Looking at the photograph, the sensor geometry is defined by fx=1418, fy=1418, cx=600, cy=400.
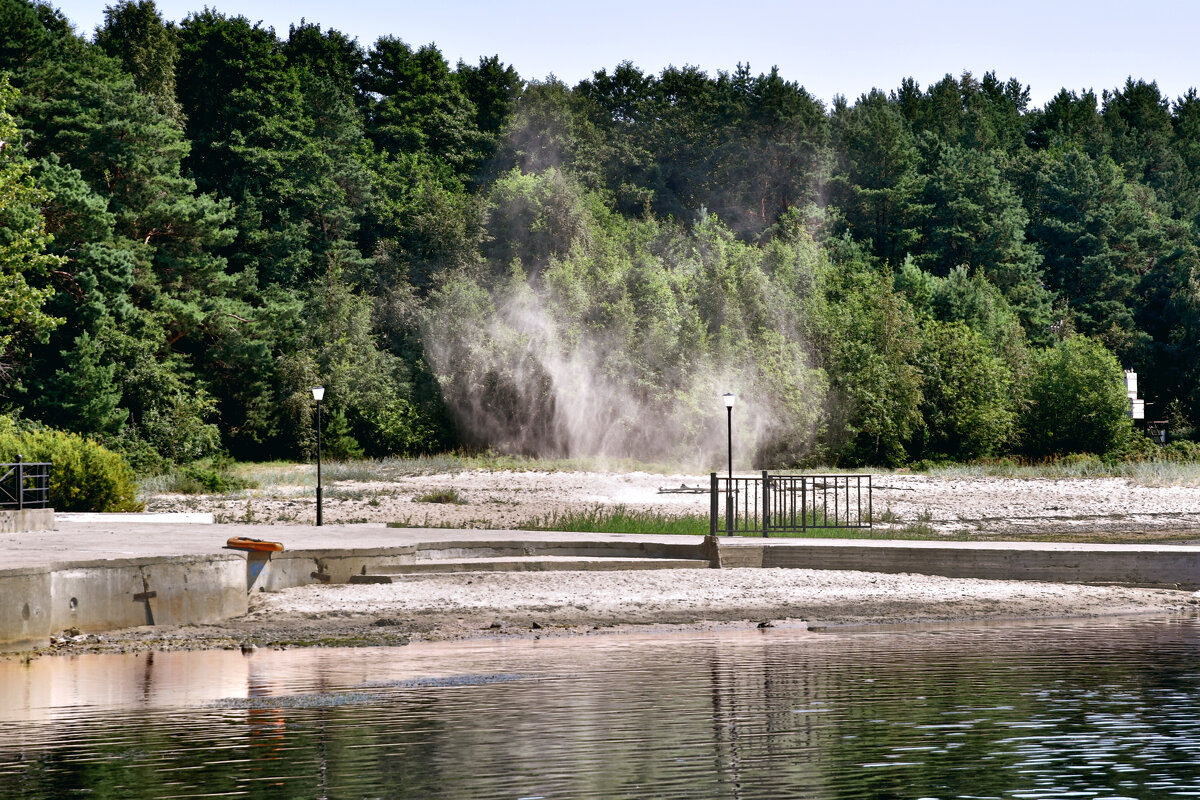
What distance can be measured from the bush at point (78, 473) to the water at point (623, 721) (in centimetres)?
1839

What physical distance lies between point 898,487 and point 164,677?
37.3 metres

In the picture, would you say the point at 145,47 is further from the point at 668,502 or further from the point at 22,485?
the point at 22,485

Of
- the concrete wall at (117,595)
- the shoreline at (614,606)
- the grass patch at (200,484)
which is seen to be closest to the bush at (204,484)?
the grass patch at (200,484)

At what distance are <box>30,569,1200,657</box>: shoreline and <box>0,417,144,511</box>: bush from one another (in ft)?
47.2

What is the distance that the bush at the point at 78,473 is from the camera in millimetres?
33219

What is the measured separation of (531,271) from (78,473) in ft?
146

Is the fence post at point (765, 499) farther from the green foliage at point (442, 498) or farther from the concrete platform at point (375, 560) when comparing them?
the green foliage at point (442, 498)

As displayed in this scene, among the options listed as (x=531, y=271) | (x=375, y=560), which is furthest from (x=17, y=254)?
(x=531, y=271)

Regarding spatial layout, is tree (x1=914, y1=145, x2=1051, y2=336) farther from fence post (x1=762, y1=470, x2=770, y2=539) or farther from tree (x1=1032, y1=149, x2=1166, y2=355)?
fence post (x1=762, y1=470, x2=770, y2=539)

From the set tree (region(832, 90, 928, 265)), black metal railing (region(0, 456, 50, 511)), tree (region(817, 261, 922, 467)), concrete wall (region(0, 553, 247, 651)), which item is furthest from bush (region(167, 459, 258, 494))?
tree (region(832, 90, 928, 265))

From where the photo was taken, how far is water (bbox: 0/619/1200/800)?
9727mm

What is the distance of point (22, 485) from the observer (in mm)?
26734

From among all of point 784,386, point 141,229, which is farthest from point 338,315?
point 784,386

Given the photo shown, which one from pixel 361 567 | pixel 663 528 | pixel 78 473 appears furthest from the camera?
pixel 78 473
